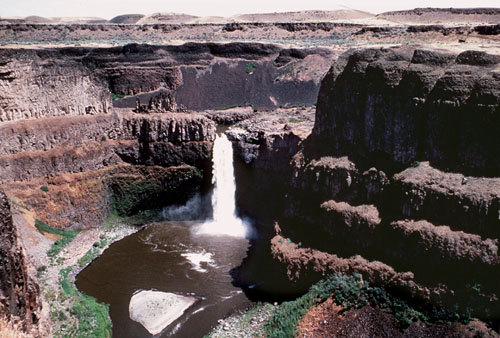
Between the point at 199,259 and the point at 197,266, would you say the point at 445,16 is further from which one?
the point at 197,266

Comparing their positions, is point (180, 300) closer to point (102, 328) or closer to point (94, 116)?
point (102, 328)

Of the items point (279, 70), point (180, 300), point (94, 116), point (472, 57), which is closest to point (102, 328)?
point (180, 300)

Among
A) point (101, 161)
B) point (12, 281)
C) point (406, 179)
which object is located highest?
point (12, 281)

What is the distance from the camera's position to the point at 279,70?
216ft

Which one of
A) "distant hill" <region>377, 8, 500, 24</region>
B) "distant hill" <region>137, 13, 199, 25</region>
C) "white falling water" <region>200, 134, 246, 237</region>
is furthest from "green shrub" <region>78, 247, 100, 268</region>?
"distant hill" <region>137, 13, 199, 25</region>

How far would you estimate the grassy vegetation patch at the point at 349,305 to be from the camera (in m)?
19.2

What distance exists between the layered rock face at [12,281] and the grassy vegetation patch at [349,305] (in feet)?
35.5

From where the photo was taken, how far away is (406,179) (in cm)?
2128

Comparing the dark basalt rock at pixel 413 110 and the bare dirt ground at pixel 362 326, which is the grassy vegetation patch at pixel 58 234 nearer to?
the bare dirt ground at pixel 362 326

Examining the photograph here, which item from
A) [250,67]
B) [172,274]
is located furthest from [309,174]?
[250,67]

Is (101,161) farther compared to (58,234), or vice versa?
(101,161)

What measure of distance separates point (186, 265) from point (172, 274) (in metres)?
1.28

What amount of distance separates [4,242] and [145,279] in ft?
52.3

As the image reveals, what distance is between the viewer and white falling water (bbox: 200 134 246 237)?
35469 millimetres
